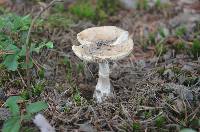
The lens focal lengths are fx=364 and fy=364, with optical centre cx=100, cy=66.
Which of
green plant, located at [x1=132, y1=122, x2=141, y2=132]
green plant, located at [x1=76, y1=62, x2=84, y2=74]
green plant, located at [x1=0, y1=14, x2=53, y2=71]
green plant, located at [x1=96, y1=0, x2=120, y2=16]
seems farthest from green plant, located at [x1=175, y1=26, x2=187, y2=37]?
green plant, located at [x1=132, y1=122, x2=141, y2=132]

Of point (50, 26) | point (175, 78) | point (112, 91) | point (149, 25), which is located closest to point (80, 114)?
point (112, 91)

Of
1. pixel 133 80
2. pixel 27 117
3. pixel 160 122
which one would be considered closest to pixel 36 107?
pixel 27 117

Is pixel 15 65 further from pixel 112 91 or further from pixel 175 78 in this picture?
pixel 175 78

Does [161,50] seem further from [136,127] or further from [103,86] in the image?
[136,127]

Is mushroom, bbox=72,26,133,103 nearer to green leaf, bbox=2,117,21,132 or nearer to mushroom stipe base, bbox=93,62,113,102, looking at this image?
mushroom stipe base, bbox=93,62,113,102

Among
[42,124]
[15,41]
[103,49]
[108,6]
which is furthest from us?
[108,6]

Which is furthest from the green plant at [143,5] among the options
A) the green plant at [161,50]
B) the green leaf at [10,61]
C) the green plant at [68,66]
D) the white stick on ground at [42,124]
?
the white stick on ground at [42,124]
